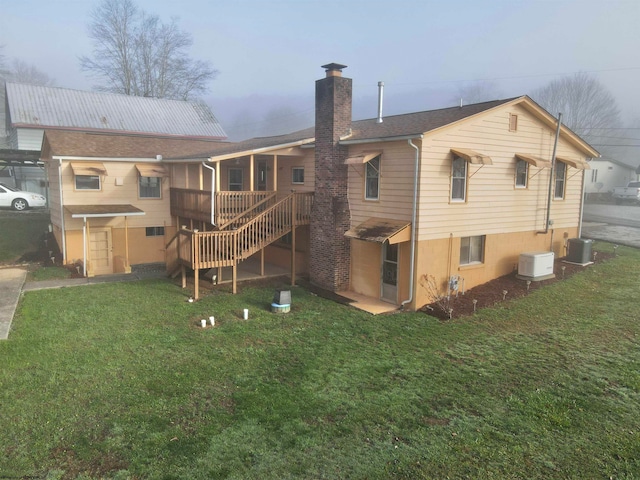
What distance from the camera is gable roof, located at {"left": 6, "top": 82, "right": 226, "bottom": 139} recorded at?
28.3 metres

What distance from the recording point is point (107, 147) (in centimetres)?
1864

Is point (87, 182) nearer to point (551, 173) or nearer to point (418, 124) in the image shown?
point (418, 124)

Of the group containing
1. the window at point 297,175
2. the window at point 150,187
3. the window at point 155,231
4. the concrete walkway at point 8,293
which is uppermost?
the window at point 297,175

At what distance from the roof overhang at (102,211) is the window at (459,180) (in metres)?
11.3

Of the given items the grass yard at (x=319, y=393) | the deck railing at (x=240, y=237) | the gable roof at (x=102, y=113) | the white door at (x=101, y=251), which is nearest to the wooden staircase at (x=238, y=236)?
the deck railing at (x=240, y=237)

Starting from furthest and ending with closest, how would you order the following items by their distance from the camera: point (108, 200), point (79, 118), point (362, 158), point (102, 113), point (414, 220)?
1. point (102, 113)
2. point (79, 118)
3. point (108, 200)
4. point (362, 158)
5. point (414, 220)

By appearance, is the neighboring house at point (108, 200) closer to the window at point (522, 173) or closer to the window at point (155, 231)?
the window at point (155, 231)

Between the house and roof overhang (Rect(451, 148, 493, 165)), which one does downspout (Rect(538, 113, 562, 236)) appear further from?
roof overhang (Rect(451, 148, 493, 165))

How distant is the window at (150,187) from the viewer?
1897cm

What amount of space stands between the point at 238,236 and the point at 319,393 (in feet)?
24.4

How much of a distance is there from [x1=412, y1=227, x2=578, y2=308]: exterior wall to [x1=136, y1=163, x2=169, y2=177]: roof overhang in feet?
38.1

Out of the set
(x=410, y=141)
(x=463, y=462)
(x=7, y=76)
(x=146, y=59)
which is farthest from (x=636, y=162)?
(x=7, y=76)

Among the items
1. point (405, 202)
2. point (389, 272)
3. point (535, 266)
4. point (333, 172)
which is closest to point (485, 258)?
point (535, 266)

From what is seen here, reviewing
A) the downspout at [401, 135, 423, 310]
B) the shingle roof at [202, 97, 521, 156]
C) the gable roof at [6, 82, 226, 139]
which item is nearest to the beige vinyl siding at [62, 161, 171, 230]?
the shingle roof at [202, 97, 521, 156]
